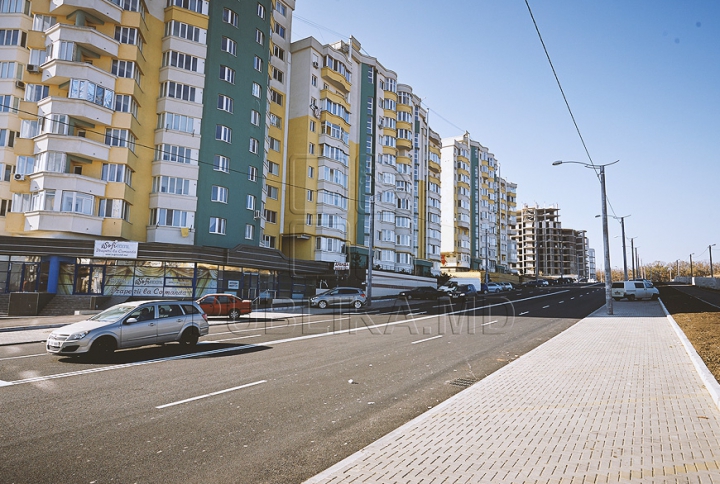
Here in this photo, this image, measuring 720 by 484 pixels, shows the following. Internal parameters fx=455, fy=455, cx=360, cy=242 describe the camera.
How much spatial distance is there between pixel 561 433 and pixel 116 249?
98.0 ft

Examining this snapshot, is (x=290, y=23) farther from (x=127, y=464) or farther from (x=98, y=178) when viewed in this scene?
(x=127, y=464)

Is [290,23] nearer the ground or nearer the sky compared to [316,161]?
nearer the sky

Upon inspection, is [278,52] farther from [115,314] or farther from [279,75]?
[115,314]

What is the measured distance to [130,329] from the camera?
1237 centimetres

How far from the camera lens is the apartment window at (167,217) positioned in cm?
3334

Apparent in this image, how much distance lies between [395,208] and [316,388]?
51773mm

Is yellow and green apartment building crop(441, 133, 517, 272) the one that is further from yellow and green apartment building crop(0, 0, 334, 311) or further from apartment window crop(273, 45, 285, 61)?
Result: yellow and green apartment building crop(0, 0, 334, 311)

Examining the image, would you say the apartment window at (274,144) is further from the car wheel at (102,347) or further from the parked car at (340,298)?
the car wheel at (102,347)

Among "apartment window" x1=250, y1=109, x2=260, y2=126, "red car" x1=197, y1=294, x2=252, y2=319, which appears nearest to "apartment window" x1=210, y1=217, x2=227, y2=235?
"apartment window" x1=250, y1=109, x2=260, y2=126

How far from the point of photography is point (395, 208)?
196 ft

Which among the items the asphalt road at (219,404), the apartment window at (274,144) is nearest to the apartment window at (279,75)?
the apartment window at (274,144)

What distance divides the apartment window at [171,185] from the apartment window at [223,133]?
14.8 feet

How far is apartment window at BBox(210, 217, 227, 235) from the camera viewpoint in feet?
115

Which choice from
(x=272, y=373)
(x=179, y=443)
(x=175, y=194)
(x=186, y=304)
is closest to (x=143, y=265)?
(x=175, y=194)
